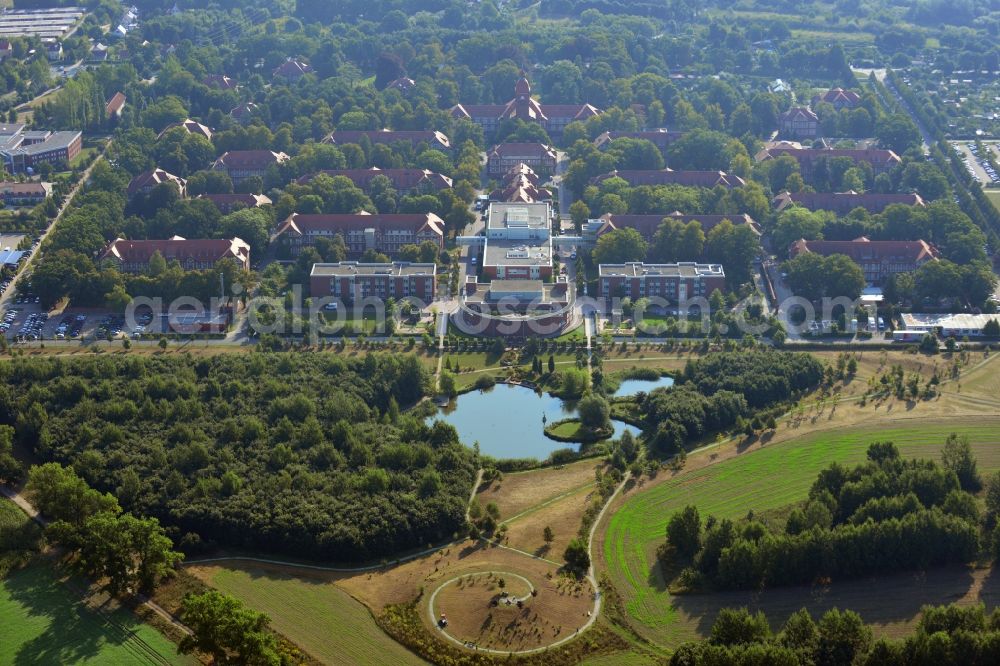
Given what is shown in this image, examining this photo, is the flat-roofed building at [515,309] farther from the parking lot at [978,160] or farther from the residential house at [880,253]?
the parking lot at [978,160]

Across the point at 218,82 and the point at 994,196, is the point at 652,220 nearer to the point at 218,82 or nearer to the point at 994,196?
the point at 994,196

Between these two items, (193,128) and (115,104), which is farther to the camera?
(115,104)

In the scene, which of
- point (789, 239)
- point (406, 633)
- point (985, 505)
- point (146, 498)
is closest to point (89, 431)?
point (146, 498)

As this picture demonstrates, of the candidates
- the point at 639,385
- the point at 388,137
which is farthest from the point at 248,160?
the point at 639,385

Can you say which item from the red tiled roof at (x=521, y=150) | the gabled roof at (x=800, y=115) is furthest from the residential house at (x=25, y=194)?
the gabled roof at (x=800, y=115)

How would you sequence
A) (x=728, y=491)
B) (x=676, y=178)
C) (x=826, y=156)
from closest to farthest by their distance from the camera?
(x=728, y=491) < (x=676, y=178) < (x=826, y=156)
